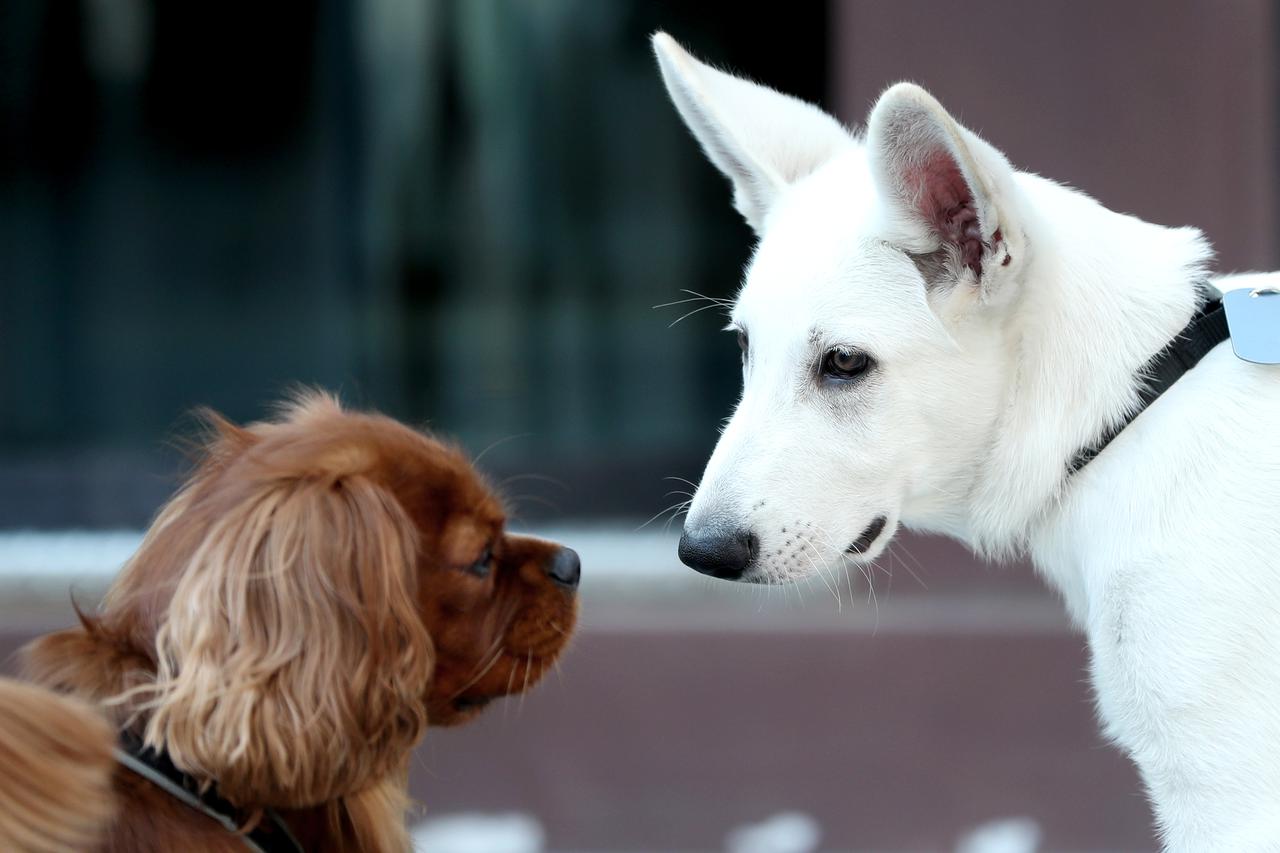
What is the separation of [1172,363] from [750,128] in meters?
0.91

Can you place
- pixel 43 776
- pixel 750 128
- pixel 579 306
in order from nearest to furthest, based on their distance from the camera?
pixel 43 776 < pixel 750 128 < pixel 579 306

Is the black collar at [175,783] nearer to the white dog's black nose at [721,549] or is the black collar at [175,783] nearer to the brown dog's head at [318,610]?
the brown dog's head at [318,610]

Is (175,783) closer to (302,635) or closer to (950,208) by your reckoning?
(302,635)

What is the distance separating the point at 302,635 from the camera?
191cm

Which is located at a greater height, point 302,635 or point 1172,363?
point 1172,363

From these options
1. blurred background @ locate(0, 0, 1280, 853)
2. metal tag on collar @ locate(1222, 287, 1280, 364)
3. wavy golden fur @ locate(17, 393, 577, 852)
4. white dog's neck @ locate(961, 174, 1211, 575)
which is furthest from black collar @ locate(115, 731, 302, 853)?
blurred background @ locate(0, 0, 1280, 853)

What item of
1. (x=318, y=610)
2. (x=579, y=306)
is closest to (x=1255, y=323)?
(x=318, y=610)

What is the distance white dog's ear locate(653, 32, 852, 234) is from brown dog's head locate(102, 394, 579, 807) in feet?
2.68

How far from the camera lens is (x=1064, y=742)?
4375mm

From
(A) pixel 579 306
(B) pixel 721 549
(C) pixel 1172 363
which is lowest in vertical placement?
(A) pixel 579 306

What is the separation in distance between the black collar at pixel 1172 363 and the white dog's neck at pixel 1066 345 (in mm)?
13

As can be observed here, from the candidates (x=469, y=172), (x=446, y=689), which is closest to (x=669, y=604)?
(x=469, y=172)

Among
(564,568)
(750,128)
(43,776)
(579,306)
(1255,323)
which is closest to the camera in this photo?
(43,776)

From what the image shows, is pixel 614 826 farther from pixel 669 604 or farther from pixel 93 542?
pixel 93 542
